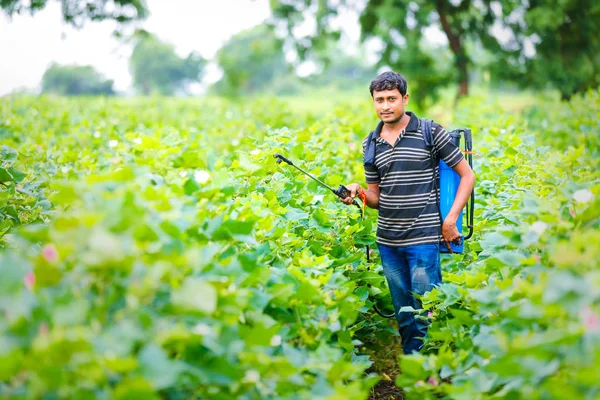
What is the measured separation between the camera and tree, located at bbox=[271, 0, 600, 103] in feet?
65.0

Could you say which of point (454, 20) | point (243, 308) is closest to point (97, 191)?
point (243, 308)

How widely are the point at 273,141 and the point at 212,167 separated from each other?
239 centimetres

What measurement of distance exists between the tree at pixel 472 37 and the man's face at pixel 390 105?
16085 millimetres

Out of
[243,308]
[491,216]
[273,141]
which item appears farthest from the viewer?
[273,141]

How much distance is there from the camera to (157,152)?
3.17m

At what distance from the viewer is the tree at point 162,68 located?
9862 centimetres

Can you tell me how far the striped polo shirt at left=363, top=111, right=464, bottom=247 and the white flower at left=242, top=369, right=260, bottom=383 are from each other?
1.85 meters

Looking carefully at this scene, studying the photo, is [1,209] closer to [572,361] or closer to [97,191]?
[97,191]

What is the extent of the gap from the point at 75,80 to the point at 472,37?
91164mm

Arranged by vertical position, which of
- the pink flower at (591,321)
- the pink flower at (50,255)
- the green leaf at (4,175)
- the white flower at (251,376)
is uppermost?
the green leaf at (4,175)

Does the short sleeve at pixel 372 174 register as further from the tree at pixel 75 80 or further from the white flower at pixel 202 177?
the tree at pixel 75 80

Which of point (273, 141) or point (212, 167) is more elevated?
point (273, 141)

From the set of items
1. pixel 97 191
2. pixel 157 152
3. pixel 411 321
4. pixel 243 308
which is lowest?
pixel 411 321

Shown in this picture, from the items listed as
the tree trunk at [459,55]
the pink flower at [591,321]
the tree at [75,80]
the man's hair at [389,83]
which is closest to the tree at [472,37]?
the tree trunk at [459,55]
